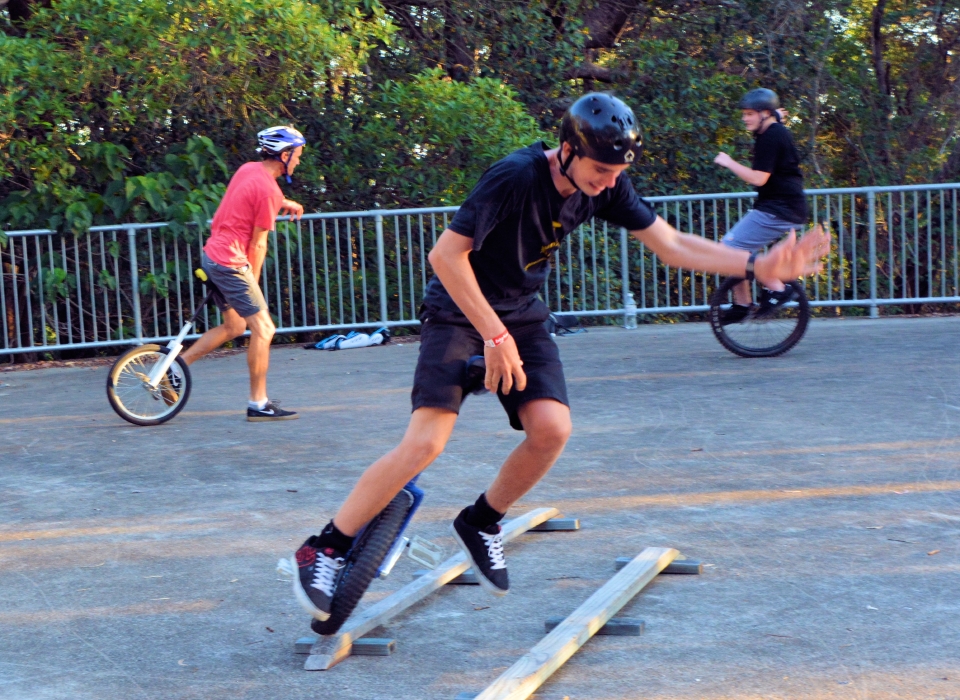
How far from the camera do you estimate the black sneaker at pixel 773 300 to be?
31.5 feet

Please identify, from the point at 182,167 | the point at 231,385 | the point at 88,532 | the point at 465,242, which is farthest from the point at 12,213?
the point at 465,242

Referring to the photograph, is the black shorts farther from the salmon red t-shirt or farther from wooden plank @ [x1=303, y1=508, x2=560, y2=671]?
the salmon red t-shirt

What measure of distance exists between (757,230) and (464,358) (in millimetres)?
6286

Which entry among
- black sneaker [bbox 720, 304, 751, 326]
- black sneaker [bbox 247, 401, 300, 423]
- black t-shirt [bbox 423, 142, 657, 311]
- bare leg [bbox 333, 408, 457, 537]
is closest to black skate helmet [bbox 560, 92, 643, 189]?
black t-shirt [bbox 423, 142, 657, 311]

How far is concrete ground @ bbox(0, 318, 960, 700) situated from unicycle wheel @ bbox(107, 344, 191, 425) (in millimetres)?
162

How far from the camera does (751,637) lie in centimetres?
396

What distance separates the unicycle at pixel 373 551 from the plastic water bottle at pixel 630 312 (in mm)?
8864

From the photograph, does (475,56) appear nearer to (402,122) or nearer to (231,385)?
(402,122)

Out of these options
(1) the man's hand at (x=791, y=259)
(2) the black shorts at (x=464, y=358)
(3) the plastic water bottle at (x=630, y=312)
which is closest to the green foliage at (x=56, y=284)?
(3) the plastic water bottle at (x=630, y=312)

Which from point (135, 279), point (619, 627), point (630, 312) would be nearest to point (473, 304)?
point (619, 627)

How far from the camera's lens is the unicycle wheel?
26.6 ft

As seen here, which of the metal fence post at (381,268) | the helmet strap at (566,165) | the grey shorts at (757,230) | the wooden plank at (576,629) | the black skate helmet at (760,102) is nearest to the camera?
the wooden plank at (576,629)

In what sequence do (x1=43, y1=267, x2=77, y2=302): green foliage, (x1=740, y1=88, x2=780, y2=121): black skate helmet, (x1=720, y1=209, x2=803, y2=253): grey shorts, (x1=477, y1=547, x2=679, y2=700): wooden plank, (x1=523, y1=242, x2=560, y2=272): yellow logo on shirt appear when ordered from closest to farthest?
(x1=477, y1=547, x2=679, y2=700): wooden plank → (x1=523, y1=242, x2=560, y2=272): yellow logo on shirt → (x1=740, y1=88, x2=780, y2=121): black skate helmet → (x1=720, y1=209, x2=803, y2=253): grey shorts → (x1=43, y1=267, x2=77, y2=302): green foliage

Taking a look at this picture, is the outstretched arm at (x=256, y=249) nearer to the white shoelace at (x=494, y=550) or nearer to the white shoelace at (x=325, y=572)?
the white shoelace at (x=494, y=550)
